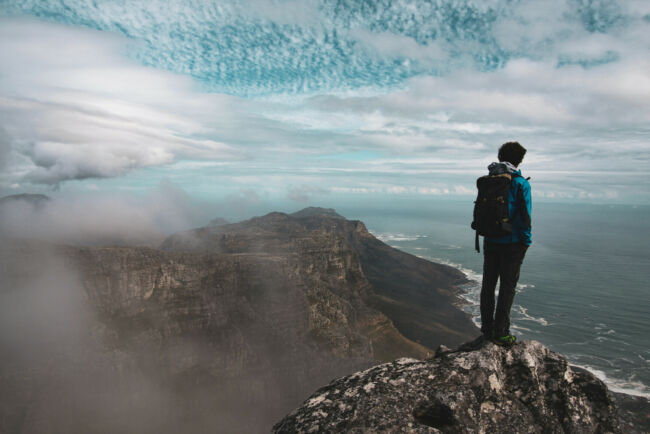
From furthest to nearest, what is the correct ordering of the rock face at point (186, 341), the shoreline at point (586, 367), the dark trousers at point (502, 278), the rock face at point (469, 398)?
the rock face at point (186, 341)
the shoreline at point (586, 367)
the dark trousers at point (502, 278)
the rock face at point (469, 398)

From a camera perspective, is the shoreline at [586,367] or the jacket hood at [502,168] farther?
the shoreline at [586,367]

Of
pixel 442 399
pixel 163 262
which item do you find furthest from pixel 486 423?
pixel 163 262

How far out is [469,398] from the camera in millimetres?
6793

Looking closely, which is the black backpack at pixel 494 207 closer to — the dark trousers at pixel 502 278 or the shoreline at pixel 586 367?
the dark trousers at pixel 502 278

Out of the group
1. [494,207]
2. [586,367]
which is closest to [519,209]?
[494,207]

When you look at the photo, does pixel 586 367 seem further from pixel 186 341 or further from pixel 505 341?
pixel 505 341

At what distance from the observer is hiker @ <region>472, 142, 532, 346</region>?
7973mm

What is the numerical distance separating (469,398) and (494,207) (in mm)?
4209

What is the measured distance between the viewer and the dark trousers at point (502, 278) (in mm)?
8141

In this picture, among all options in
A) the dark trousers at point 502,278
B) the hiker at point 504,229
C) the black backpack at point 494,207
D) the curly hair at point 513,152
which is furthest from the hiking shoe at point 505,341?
the curly hair at point 513,152

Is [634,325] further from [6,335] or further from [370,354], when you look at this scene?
[6,335]

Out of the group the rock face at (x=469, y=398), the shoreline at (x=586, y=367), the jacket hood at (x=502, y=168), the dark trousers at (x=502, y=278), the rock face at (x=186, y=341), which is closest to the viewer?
the rock face at (x=469, y=398)

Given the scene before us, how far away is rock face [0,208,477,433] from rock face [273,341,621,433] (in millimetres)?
84387

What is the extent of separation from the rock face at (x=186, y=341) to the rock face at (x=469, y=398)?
84387mm
